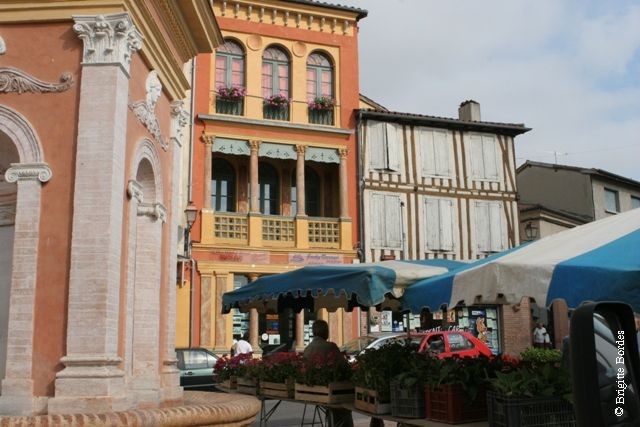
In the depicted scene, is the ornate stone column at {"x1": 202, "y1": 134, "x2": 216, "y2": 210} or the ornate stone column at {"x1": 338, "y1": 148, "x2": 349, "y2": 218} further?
the ornate stone column at {"x1": 338, "y1": 148, "x2": 349, "y2": 218}

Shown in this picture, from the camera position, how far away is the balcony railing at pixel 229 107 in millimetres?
23578

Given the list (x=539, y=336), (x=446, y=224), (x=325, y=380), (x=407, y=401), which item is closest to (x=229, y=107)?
(x=446, y=224)

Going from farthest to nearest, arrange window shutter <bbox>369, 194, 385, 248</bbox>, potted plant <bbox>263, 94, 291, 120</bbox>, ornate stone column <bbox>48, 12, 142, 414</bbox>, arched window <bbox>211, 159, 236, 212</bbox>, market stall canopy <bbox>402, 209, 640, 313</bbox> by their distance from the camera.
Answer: window shutter <bbox>369, 194, 385, 248</bbox> < potted plant <bbox>263, 94, 291, 120</bbox> < arched window <bbox>211, 159, 236, 212</bbox> < ornate stone column <bbox>48, 12, 142, 414</bbox> < market stall canopy <bbox>402, 209, 640, 313</bbox>

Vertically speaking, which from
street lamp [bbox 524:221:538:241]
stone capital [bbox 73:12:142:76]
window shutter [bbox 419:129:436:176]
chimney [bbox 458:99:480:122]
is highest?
chimney [bbox 458:99:480:122]

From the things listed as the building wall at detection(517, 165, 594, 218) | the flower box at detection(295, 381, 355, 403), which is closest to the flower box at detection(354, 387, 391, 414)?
the flower box at detection(295, 381, 355, 403)

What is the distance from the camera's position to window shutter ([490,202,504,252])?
26250 mm

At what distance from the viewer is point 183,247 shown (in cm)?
2180

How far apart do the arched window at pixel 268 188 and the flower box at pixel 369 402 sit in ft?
53.3

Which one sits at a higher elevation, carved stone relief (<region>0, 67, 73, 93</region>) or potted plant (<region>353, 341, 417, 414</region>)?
carved stone relief (<region>0, 67, 73, 93</region>)

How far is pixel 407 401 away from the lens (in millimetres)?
7094

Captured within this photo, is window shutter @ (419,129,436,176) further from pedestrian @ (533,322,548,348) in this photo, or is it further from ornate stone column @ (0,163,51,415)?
ornate stone column @ (0,163,51,415)

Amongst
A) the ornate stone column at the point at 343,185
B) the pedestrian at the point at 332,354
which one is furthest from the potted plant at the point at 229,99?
the pedestrian at the point at 332,354

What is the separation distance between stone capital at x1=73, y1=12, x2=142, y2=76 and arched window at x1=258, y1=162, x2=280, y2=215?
16.8m

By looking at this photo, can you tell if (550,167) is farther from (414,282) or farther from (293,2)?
(414,282)
